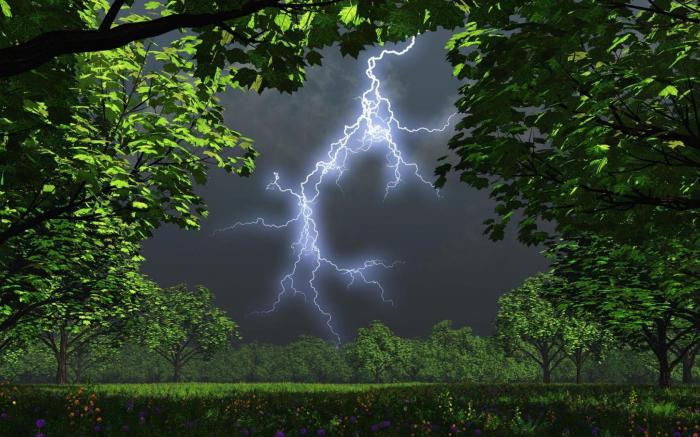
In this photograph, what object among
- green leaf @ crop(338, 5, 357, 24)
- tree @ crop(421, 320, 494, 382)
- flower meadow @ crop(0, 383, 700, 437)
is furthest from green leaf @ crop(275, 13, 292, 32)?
tree @ crop(421, 320, 494, 382)

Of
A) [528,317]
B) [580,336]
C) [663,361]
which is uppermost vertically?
[528,317]

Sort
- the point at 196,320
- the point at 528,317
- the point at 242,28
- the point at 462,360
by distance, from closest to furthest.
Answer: the point at 242,28 < the point at 528,317 < the point at 196,320 < the point at 462,360

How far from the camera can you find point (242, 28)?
4.36 metres

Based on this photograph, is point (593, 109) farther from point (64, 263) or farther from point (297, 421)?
point (64, 263)

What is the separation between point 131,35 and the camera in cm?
275

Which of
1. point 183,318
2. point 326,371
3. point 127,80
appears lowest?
point 326,371

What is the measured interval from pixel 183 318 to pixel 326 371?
46747 millimetres

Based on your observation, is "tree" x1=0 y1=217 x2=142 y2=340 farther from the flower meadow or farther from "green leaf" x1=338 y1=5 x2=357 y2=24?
"green leaf" x1=338 y1=5 x2=357 y2=24

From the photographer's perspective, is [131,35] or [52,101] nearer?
[131,35]

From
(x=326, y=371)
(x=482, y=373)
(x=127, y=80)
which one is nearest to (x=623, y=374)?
(x=482, y=373)

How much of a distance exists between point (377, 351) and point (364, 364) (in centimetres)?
288

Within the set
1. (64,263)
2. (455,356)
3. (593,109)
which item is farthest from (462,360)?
(593,109)

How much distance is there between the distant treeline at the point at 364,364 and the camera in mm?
77000

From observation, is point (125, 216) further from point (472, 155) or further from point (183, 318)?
point (183, 318)
